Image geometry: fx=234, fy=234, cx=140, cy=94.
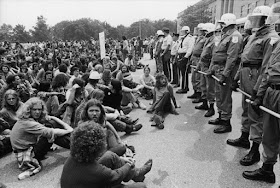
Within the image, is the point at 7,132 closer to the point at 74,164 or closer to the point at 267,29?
the point at 74,164

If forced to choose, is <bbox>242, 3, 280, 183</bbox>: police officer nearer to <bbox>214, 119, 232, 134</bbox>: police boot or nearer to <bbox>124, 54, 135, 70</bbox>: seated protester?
<bbox>214, 119, 232, 134</bbox>: police boot

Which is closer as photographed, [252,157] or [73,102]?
[252,157]

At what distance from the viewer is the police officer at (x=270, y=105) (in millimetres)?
2695

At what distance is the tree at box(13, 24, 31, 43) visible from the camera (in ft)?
165

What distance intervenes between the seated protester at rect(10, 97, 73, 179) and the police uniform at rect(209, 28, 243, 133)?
307 cm

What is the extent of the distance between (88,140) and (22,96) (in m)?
4.45

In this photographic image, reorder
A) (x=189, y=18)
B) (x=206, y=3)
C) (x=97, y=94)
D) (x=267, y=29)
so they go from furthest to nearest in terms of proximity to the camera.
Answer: (x=206, y=3), (x=189, y=18), (x=97, y=94), (x=267, y=29)

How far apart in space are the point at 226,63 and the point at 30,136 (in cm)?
345

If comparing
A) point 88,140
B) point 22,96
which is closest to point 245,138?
point 88,140

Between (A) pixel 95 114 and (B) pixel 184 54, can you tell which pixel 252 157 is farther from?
(B) pixel 184 54

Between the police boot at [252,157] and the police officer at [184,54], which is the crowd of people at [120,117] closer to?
the police boot at [252,157]

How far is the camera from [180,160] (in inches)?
141

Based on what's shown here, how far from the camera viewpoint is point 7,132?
405 cm

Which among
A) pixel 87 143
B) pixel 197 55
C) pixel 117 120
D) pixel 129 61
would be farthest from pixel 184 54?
pixel 87 143
